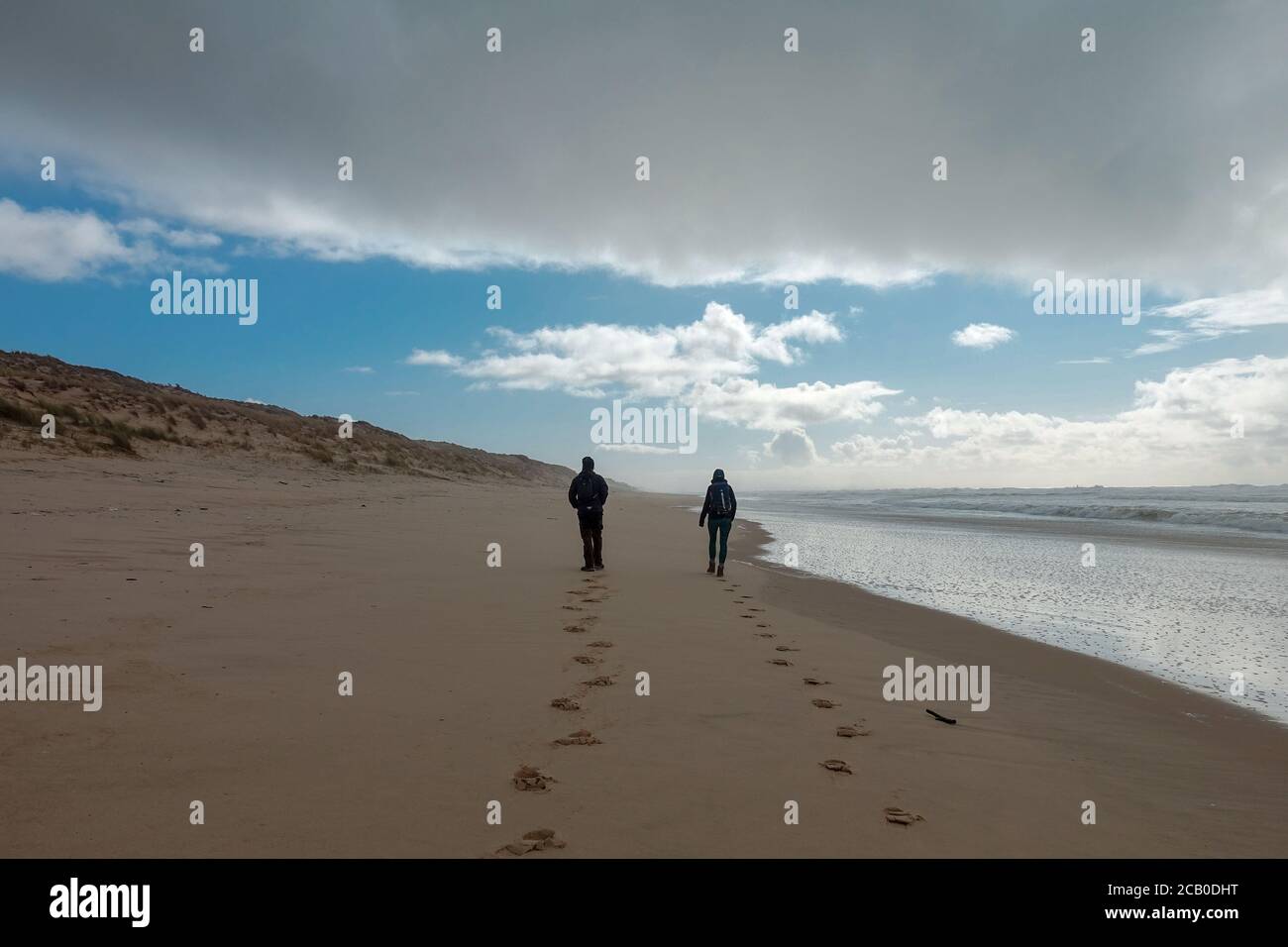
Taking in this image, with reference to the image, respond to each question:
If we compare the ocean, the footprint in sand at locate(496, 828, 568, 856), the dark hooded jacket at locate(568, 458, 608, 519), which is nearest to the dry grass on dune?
the dark hooded jacket at locate(568, 458, 608, 519)

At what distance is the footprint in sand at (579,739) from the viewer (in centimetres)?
457

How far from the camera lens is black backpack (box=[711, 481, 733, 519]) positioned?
14430 mm

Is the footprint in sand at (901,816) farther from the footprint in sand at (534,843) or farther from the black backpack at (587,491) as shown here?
the black backpack at (587,491)

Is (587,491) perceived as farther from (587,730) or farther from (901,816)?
(901,816)

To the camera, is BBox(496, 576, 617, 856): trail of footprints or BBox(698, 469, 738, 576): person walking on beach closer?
BBox(496, 576, 617, 856): trail of footprints

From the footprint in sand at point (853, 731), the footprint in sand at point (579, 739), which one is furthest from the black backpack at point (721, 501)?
the footprint in sand at point (579, 739)

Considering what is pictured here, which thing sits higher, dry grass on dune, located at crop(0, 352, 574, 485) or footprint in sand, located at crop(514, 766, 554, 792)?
dry grass on dune, located at crop(0, 352, 574, 485)

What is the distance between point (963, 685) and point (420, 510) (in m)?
18.6

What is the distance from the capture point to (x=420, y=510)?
22359 millimetres

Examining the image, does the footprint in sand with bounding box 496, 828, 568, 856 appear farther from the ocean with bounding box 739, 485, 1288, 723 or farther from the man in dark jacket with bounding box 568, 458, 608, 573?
the man in dark jacket with bounding box 568, 458, 608, 573

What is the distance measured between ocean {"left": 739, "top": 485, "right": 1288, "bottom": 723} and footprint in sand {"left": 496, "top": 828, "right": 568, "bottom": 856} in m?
6.51
